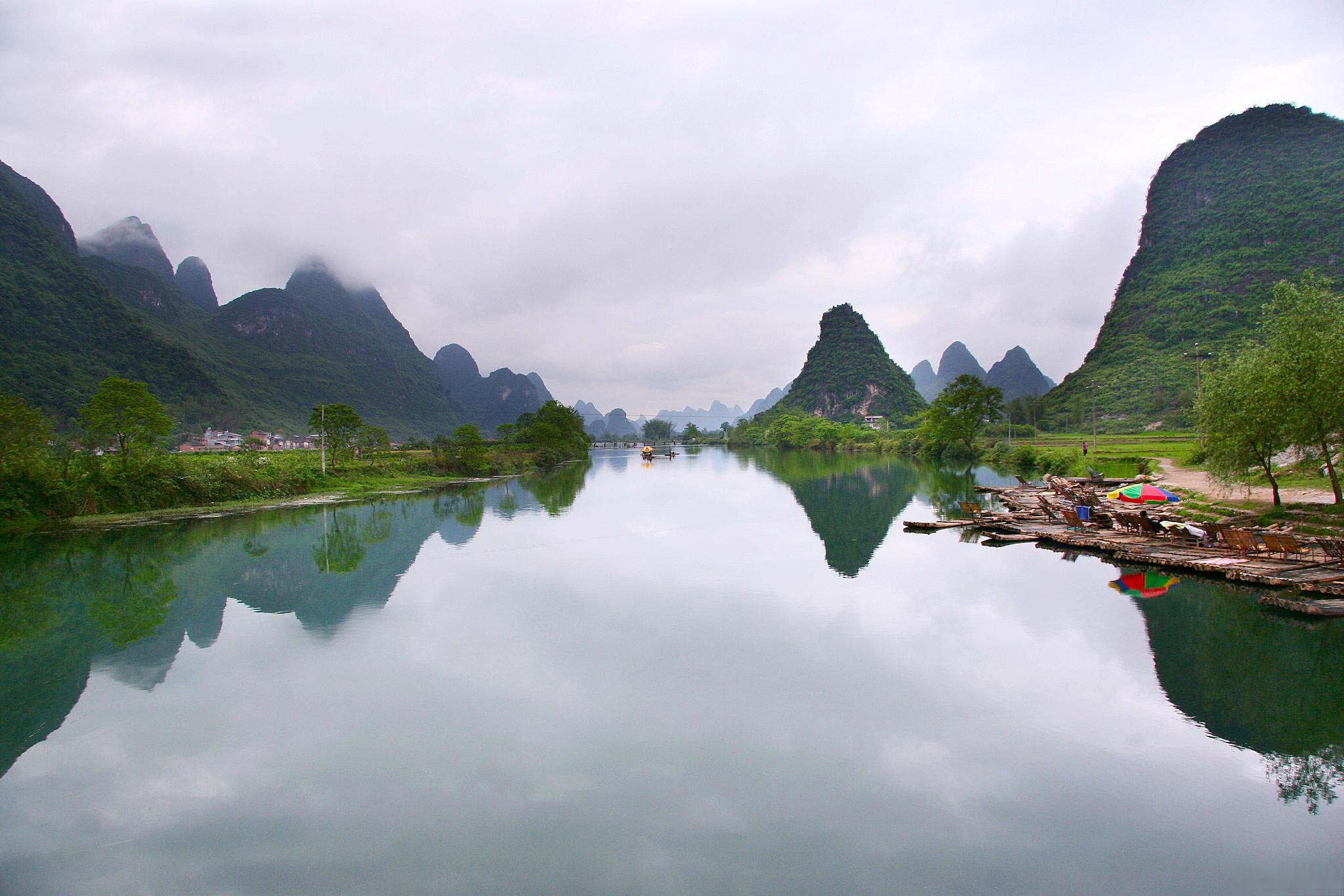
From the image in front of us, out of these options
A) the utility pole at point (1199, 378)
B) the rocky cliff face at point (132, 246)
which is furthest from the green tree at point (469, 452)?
the rocky cliff face at point (132, 246)

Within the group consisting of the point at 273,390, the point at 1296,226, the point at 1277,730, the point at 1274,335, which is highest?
the point at 1296,226

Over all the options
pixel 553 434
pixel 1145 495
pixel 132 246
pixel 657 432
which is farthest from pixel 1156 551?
pixel 132 246

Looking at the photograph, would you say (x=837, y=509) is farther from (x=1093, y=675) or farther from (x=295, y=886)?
(x=295, y=886)

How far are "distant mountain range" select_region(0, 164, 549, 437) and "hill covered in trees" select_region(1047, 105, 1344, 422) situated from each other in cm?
10469

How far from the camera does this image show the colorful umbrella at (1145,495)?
2180cm

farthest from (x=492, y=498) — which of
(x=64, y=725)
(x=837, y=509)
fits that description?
(x=64, y=725)

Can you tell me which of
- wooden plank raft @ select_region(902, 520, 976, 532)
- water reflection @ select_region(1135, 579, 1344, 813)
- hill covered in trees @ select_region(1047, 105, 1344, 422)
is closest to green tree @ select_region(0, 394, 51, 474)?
wooden plank raft @ select_region(902, 520, 976, 532)

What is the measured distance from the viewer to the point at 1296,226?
84.4 meters

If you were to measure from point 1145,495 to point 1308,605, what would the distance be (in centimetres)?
1103

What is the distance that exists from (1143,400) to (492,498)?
Answer: 229ft

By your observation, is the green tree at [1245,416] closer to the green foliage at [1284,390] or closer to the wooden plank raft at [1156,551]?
the green foliage at [1284,390]

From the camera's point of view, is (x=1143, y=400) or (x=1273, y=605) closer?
(x=1273, y=605)

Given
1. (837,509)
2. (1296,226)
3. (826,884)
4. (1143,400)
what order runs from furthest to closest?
(1296,226)
(1143,400)
(837,509)
(826,884)

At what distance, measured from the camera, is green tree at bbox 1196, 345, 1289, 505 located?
54.0 ft
